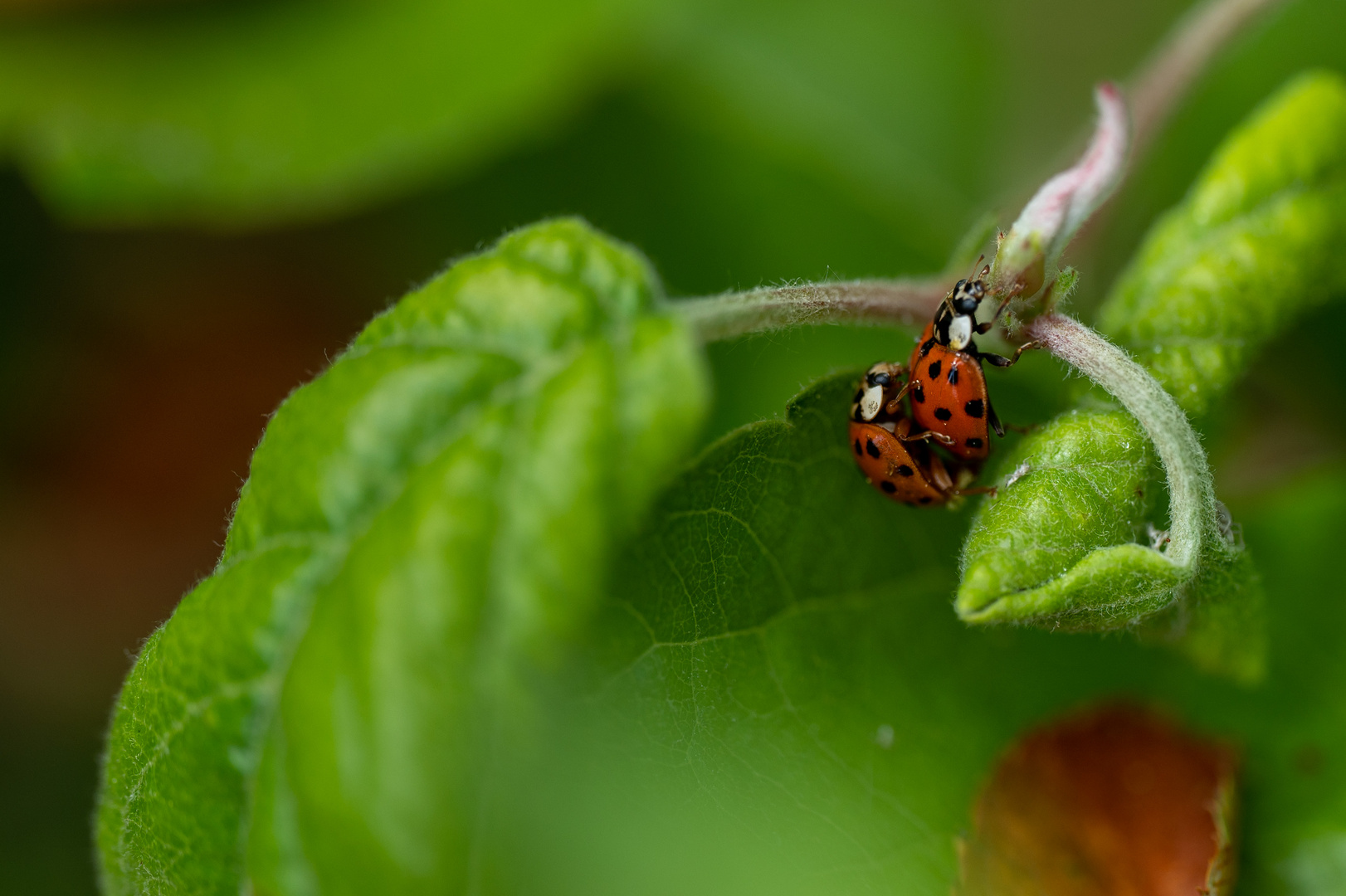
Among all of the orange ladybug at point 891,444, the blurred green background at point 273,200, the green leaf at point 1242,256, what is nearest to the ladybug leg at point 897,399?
the orange ladybug at point 891,444

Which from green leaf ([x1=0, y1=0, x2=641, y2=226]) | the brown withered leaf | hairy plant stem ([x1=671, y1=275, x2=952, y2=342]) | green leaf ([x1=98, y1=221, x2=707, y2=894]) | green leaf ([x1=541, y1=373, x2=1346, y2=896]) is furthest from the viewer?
Result: green leaf ([x1=0, y1=0, x2=641, y2=226])

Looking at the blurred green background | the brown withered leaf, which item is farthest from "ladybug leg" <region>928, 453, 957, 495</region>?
the blurred green background

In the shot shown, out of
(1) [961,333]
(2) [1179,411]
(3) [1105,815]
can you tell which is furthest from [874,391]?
(3) [1105,815]

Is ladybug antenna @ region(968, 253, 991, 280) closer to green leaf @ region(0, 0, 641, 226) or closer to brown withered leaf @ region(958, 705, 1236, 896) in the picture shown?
brown withered leaf @ region(958, 705, 1236, 896)

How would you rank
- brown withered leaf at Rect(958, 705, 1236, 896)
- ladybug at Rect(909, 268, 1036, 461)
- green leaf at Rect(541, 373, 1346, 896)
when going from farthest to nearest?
brown withered leaf at Rect(958, 705, 1236, 896), ladybug at Rect(909, 268, 1036, 461), green leaf at Rect(541, 373, 1346, 896)

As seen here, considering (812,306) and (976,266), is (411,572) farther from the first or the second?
(976,266)

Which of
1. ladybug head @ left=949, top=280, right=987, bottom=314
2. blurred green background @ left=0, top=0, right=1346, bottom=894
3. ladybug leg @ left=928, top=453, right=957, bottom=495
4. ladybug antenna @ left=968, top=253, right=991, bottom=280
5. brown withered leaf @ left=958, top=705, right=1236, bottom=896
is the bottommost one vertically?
brown withered leaf @ left=958, top=705, right=1236, bottom=896
